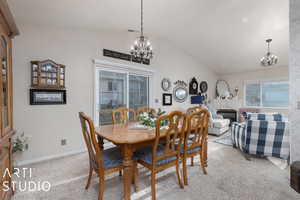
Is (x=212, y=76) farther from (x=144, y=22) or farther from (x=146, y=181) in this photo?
(x=146, y=181)

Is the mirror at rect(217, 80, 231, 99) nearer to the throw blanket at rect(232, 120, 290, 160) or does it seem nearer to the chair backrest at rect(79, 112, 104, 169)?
the throw blanket at rect(232, 120, 290, 160)

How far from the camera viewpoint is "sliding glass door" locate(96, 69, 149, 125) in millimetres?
3523

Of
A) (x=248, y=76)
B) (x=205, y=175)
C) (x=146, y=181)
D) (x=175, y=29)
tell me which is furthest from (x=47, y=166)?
(x=248, y=76)

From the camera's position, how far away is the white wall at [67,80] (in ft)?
8.36

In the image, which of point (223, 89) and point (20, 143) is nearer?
point (20, 143)

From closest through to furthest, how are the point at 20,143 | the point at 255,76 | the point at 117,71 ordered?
the point at 20,143, the point at 117,71, the point at 255,76

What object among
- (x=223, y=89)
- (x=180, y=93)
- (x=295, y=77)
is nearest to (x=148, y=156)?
(x=295, y=77)

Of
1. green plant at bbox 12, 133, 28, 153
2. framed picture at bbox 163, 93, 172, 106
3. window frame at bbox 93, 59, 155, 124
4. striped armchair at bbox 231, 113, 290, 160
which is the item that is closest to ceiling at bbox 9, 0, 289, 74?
window frame at bbox 93, 59, 155, 124

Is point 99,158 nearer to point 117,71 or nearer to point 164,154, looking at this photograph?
point 164,154

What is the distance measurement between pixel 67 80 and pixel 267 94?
22.8 feet

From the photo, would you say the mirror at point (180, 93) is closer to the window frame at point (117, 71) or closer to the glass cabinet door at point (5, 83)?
the window frame at point (117, 71)

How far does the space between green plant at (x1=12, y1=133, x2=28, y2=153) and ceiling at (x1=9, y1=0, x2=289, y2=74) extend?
1982 mm

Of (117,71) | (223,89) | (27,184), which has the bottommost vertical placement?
(27,184)

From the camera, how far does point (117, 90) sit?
3838 mm
